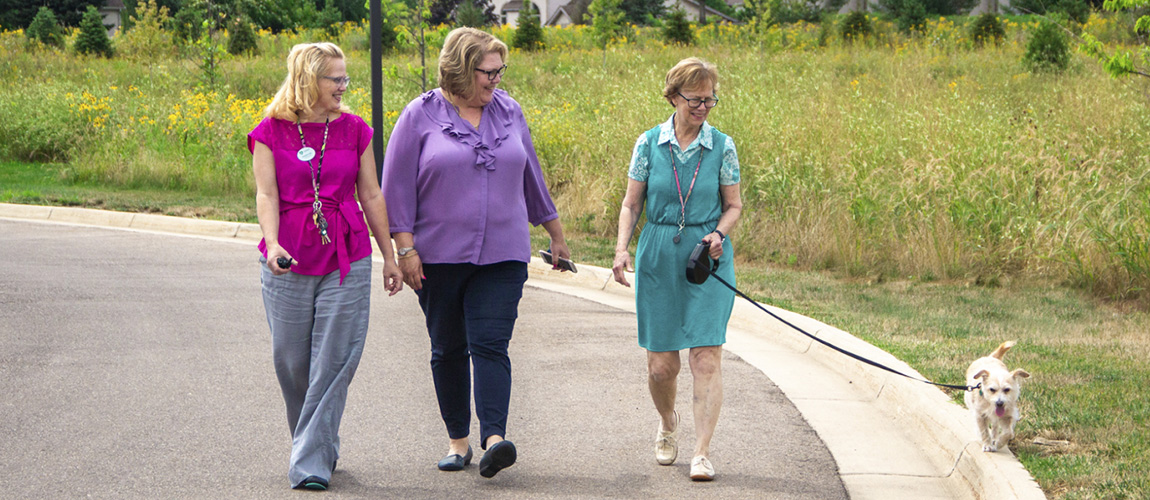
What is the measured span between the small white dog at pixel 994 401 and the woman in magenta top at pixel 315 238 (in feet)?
7.96

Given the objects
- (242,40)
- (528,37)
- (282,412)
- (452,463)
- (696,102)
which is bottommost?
(242,40)

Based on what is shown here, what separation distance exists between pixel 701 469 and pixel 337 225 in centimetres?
180

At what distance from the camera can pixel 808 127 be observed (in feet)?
41.1

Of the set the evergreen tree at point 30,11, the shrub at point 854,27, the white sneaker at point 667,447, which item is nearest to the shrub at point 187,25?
the shrub at point 854,27

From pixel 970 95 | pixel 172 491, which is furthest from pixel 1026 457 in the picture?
pixel 970 95

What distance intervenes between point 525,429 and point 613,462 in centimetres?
70

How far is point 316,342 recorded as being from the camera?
13.9 feet

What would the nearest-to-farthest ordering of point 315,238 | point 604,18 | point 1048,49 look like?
point 315,238, point 1048,49, point 604,18

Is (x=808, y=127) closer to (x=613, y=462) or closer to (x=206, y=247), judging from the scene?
(x=206, y=247)

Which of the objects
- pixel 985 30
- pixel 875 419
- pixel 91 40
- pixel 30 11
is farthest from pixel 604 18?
pixel 30 11

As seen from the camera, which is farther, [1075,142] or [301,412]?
[1075,142]

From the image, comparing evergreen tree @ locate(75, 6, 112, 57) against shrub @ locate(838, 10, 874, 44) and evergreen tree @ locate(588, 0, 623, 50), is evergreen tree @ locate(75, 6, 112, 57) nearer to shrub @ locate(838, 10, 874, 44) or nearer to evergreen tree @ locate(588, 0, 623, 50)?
evergreen tree @ locate(588, 0, 623, 50)

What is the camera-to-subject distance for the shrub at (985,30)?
28828mm

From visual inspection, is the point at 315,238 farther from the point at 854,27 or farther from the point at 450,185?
the point at 854,27
